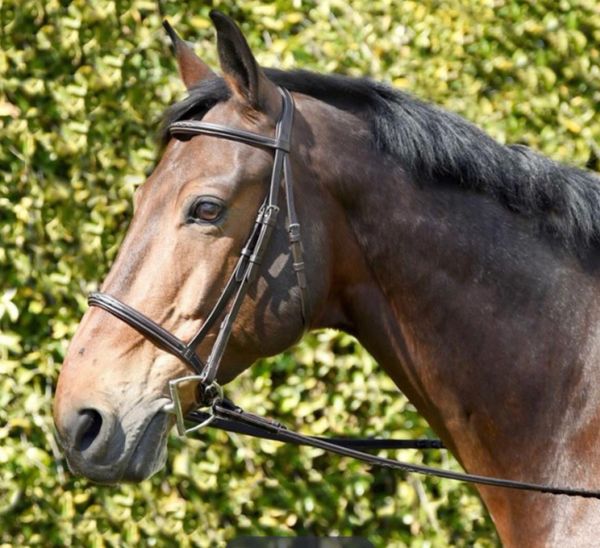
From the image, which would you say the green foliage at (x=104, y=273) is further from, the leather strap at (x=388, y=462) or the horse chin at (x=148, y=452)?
the horse chin at (x=148, y=452)

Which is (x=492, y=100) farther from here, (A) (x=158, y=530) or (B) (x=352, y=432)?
(A) (x=158, y=530)

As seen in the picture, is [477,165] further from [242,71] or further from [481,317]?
[242,71]

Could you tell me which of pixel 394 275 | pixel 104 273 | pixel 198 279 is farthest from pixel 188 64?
pixel 104 273

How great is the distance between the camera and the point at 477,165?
2393mm

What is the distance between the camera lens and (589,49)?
13.8 feet

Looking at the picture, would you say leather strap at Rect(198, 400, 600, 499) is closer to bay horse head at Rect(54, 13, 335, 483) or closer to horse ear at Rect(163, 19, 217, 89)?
bay horse head at Rect(54, 13, 335, 483)

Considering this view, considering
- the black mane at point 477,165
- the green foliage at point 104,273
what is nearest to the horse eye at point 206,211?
the black mane at point 477,165

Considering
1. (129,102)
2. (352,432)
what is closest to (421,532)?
(352,432)

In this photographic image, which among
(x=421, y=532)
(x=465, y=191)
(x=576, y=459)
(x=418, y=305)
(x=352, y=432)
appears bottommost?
(x=421, y=532)

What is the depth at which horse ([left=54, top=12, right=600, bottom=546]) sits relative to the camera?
7.36 feet

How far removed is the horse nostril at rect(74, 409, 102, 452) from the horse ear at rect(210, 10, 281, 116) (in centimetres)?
82

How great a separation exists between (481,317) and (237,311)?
586 mm

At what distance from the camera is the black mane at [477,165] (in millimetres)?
2379

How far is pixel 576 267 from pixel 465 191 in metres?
0.33
